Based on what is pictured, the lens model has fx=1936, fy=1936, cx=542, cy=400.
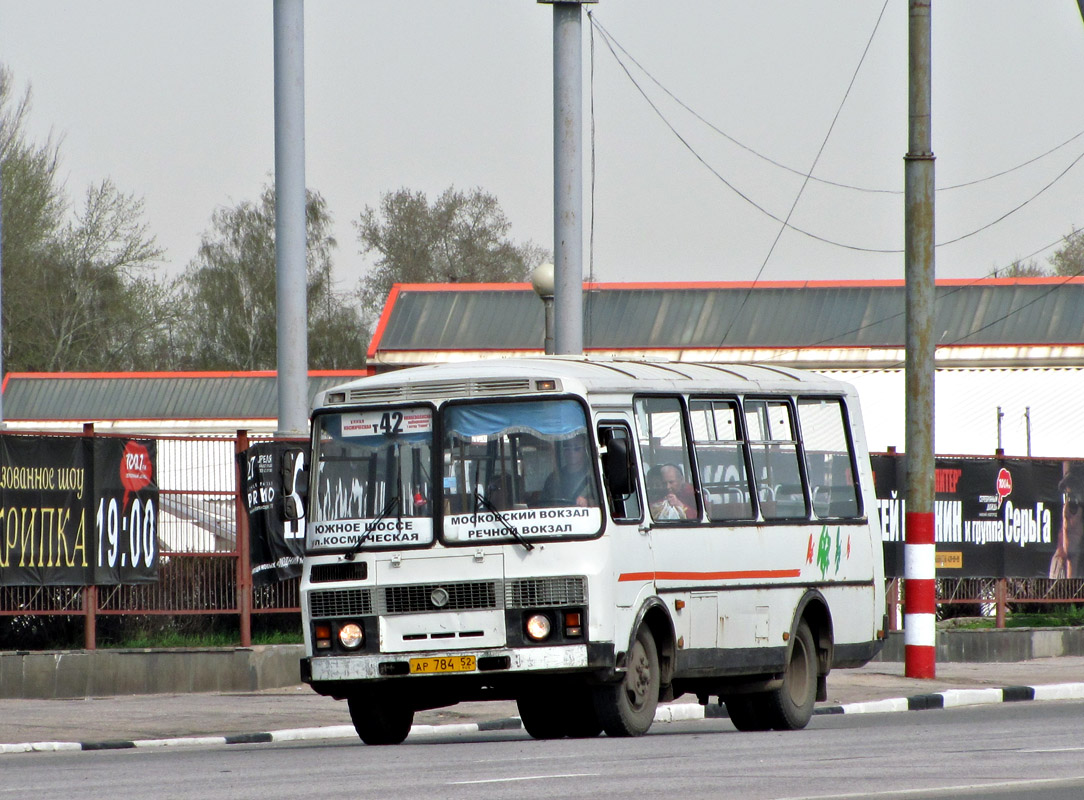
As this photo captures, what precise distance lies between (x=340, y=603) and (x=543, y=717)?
1920mm

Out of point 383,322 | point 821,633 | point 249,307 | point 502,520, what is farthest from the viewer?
point 249,307

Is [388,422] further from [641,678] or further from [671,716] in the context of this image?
[671,716]

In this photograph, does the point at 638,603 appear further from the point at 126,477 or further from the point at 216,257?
the point at 216,257

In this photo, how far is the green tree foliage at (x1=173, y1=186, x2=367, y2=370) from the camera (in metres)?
81.8

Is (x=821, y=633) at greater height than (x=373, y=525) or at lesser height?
lesser

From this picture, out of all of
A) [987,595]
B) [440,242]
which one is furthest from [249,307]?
[987,595]

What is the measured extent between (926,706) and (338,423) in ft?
24.3

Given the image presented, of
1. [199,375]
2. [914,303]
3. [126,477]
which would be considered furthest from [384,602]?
[199,375]

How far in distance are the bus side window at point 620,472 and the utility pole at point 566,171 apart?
4709mm

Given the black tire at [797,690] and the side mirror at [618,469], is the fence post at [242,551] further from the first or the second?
the side mirror at [618,469]

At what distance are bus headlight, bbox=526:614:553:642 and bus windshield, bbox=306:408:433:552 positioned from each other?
889mm

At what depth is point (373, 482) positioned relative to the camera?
1334cm

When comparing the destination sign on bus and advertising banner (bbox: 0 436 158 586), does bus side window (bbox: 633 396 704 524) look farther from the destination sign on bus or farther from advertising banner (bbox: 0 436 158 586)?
advertising banner (bbox: 0 436 158 586)

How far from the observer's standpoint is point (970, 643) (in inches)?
954
